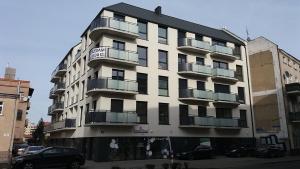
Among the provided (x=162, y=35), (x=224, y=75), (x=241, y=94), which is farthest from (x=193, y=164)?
(x=241, y=94)

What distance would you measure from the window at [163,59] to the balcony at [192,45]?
6.57ft

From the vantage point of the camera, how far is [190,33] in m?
35.2

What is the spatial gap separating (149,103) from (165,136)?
3838 mm

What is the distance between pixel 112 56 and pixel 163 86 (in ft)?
23.4

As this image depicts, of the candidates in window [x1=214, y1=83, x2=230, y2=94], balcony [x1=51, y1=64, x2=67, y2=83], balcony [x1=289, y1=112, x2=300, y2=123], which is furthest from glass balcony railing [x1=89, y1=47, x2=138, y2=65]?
balcony [x1=289, y1=112, x2=300, y2=123]

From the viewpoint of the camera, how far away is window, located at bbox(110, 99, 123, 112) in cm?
2772

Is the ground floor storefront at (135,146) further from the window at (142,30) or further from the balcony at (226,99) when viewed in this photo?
the window at (142,30)

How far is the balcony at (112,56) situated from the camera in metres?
27.3

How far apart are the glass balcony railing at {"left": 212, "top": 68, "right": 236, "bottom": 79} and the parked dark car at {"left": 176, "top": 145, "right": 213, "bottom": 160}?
9.65 meters

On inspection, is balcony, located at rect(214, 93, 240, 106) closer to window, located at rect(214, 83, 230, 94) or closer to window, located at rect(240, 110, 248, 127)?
window, located at rect(214, 83, 230, 94)

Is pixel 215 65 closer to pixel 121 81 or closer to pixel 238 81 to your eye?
pixel 238 81

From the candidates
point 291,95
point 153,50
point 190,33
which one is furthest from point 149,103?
point 291,95

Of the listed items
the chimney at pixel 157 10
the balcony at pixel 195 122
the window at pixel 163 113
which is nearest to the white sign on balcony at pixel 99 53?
the window at pixel 163 113

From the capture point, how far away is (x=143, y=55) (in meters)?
31.2
